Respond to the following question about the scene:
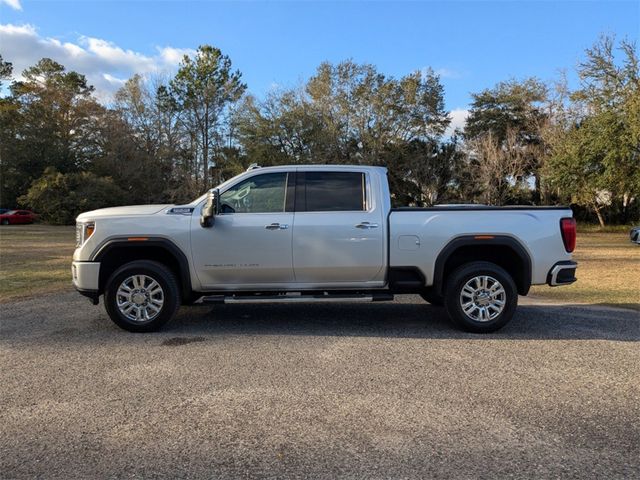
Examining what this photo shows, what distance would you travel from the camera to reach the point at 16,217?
47250mm

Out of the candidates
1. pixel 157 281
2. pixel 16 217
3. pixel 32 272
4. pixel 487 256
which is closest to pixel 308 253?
pixel 157 281

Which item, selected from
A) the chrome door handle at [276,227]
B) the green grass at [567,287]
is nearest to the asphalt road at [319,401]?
the chrome door handle at [276,227]

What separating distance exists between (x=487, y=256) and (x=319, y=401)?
3.61m

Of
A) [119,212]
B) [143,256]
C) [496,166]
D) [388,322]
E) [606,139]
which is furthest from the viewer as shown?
[496,166]

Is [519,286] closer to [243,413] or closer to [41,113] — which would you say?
[243,413]

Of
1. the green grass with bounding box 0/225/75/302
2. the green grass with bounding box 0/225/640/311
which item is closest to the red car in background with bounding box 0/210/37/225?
the green grass with bounding box 0/225/75/302

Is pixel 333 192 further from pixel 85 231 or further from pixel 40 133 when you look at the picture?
pixel 40 133

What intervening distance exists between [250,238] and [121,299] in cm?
177

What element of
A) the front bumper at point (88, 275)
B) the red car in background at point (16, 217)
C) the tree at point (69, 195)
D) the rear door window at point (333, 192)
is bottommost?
the front bumper at point (88, 275)

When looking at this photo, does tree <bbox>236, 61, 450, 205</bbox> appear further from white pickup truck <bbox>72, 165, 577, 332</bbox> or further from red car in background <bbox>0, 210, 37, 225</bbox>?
white pickup truck <bbox>72, 165, 577, 332</bbox>

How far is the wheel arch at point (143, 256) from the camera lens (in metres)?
6.56

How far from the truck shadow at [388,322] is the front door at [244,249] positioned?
2.16 feet

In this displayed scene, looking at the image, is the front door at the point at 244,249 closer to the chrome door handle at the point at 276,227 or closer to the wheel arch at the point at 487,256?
the chrome door handle at the point at 276,227

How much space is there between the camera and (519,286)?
22.6 ft
